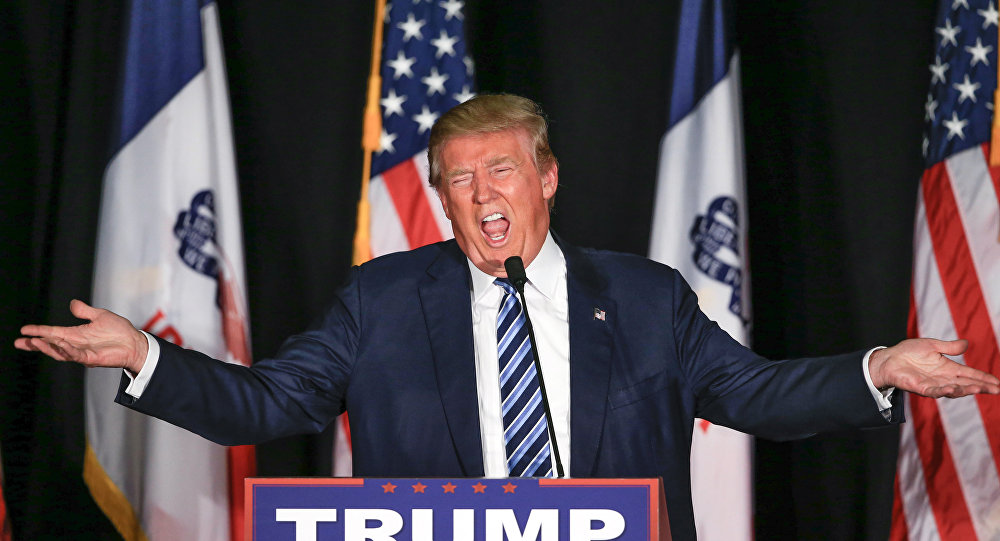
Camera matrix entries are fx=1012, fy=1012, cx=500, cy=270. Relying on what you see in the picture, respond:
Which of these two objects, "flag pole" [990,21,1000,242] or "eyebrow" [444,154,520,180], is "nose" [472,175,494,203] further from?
"flag pole" [990,21,1000,242]

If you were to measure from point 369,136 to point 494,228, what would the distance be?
136cm

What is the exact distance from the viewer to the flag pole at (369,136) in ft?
10.7

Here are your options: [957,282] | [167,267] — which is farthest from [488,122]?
[957,282]

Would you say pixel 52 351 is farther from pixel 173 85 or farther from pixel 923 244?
pixel 923 244

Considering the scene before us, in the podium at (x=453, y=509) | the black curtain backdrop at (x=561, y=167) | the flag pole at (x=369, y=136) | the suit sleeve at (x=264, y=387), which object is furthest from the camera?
the black curtain backdrop at (x=561, y=167)

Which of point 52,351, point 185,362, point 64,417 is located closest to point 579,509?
point 185,362

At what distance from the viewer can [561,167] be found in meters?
3.94

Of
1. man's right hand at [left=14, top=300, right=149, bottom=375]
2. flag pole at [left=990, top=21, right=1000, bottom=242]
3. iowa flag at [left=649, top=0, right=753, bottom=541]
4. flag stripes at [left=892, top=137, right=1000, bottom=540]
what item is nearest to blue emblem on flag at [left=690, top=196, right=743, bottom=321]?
iowa flag at [left=649, top=0, right=753, bottom=541]

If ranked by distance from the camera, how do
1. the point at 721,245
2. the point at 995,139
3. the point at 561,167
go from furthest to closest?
the point at 561,167, the point at 721,245, the point at 995,139

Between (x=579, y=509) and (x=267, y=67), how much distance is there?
2988mm

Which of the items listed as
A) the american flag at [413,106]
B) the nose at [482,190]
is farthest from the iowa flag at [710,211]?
the nose at [482,190]

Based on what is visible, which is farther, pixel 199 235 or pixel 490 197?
pixel 199 235

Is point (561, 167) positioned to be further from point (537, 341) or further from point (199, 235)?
point (537, 341)

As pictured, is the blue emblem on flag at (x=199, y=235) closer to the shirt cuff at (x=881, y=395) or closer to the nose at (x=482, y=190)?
the nose at (x=482, y=190)
